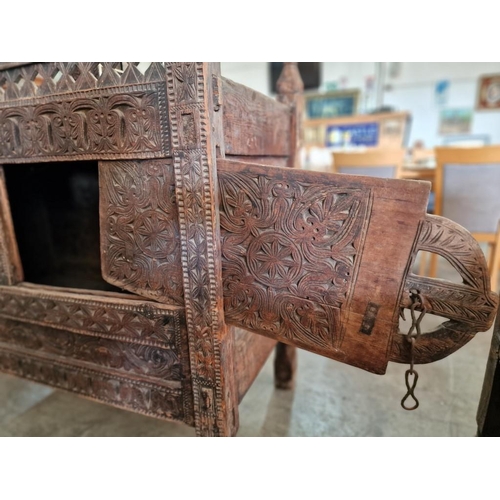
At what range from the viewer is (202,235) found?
2.63 feet

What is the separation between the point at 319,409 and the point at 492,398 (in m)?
0.81

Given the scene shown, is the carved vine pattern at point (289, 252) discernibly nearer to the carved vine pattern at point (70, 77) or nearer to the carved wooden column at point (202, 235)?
the carved wooden column at point (202, 235)

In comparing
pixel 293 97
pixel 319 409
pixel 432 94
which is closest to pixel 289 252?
pixel 293 97

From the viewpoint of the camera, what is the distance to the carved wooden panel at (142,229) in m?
0.83

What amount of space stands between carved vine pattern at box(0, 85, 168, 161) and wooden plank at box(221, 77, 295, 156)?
17 centimetres

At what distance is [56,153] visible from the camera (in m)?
0.90

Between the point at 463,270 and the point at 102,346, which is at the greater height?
the point at 463,270

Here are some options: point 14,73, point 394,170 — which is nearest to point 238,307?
point 14,73

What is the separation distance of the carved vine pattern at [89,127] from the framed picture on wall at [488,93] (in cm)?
755

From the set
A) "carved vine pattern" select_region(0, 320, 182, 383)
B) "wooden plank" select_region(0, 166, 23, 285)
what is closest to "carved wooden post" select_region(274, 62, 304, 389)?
"carved vine pattern" select_region(0, 320, 182, 383)

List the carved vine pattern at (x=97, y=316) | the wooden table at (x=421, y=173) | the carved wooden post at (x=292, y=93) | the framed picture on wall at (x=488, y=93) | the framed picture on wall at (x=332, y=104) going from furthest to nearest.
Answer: the framed picture on wall at (x=332, y=104)
the framed picture on wall at (x=488, y=93)
the wooden table at (x=421, y=173)
the carved wooden post at (x=292, y=93)
the carved vine pattern at (x=97, y=316)

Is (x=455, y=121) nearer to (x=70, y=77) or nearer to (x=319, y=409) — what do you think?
(x=319, y=409)

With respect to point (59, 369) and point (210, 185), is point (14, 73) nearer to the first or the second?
point (210, 185)

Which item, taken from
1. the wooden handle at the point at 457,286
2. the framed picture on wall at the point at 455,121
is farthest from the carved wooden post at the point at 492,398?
the framed picture on wall at the point at 455,121
